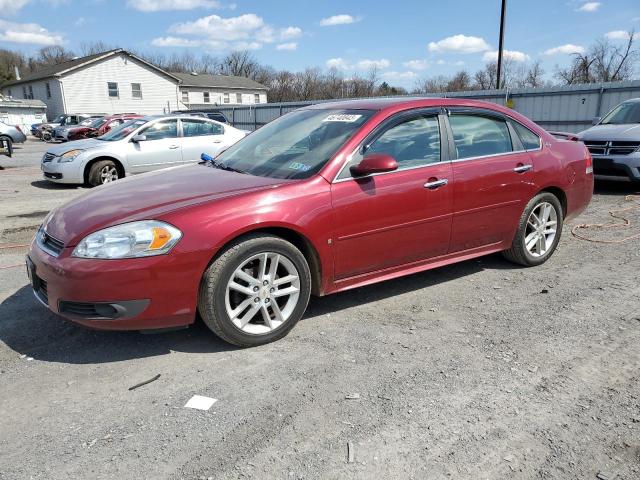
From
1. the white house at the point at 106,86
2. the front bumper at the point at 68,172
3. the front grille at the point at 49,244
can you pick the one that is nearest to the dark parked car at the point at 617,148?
the front grille at the point at 49,244

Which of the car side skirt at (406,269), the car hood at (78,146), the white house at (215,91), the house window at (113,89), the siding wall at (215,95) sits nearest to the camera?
the car side skirt at (406,269)

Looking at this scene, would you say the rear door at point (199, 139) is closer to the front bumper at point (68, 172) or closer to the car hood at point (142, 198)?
the front bumper at point (68, 172)

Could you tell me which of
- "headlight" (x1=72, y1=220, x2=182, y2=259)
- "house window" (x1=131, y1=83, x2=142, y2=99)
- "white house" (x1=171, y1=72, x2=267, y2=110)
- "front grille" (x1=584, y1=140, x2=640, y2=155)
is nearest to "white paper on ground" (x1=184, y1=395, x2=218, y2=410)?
"headlight" (x1=72, y1=220, x2=182, y2=259)

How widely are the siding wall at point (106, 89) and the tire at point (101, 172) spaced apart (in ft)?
118

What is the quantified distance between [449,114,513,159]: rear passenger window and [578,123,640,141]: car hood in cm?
538

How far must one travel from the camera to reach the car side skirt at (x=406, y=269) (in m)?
3.77

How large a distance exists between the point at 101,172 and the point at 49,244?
303 inches

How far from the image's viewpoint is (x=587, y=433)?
2484 mm

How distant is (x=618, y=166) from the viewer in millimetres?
8688

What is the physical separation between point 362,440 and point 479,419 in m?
0.64

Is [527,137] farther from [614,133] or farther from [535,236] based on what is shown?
[614,133]

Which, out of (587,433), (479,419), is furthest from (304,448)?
(587,433)

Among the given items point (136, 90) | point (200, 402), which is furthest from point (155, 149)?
point (136, 90)

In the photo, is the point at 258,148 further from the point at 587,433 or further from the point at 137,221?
the point at 587,433
